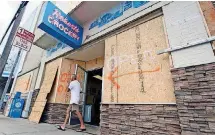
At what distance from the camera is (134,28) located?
142 inches

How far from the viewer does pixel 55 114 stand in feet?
17.0

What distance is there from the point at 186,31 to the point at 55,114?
4.81 metres

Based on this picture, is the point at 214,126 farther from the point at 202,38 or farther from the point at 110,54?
the point at 110,54

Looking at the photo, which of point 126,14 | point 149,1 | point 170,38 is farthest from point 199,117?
point 126,14

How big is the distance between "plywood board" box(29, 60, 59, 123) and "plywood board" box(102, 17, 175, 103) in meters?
3.03

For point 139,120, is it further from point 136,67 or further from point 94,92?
point 94,92

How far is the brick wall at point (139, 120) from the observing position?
2381mm

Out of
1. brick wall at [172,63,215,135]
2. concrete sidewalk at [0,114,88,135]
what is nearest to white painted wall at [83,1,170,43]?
brick wall at [172,63,215,135]

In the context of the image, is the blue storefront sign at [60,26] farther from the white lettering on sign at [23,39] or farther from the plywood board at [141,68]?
the white lettering on sign at [23,39]

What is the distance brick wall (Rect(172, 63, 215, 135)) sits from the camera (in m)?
1.99

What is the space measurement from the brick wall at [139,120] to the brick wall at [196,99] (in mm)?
194

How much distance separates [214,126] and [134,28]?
2.57 m

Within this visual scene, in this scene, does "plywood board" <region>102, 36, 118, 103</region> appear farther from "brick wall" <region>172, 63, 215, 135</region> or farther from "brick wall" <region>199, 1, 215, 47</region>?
"brick wall" <region>199, 1, 215, 47</region>

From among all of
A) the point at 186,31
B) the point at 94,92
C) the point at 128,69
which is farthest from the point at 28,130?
the point at 94,92
